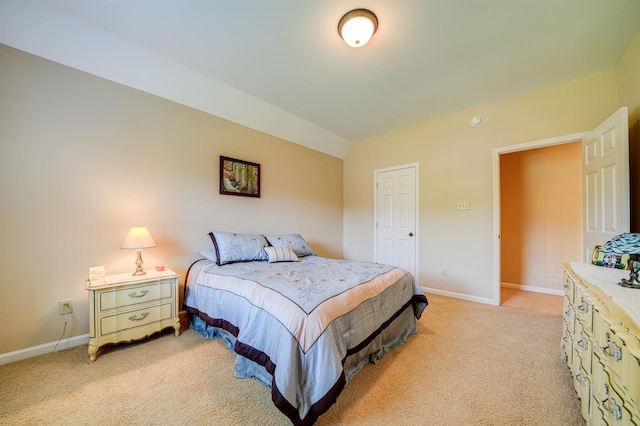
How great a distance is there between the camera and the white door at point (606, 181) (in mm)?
1822

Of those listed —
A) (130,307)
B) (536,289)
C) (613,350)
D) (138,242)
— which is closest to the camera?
(613,350)

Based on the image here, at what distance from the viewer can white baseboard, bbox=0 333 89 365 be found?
1742 millimetres

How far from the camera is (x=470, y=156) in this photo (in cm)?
324

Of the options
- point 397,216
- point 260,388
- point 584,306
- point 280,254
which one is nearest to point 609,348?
point 584,306

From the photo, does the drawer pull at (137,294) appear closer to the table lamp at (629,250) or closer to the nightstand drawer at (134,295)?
the nightstand drawer at (134,295)

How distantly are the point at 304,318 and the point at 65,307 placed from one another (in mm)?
2180

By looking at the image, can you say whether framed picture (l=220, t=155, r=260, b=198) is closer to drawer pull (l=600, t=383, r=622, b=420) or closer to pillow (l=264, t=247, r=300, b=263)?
pillow (l=264, t=247, r=300, b=263)

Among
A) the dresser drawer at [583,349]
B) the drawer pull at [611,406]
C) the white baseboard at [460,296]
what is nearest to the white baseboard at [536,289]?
the white baseboard at [460,296]

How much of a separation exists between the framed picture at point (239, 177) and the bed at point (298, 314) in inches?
26.7

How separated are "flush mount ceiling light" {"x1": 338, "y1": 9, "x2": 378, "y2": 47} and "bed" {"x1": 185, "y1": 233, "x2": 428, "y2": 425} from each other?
6.36ft

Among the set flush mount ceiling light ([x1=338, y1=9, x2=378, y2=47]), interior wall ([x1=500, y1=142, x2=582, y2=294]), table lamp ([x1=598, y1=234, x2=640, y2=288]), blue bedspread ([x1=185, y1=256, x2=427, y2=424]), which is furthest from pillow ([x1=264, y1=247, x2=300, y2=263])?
interior wall ([x1=500, y1=142, x2=582, y2=294])

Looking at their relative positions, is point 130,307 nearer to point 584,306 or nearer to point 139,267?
point 139,267

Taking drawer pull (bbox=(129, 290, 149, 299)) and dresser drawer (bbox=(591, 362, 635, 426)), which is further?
drawer pull (bbox=(129, 290, 149, 299))

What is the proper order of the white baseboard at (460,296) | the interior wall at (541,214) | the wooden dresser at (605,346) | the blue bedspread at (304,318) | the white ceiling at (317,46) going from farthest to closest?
the interior wall at (541,214) < the white baseboard at (460,296) < the white ceiling at (317,46) < the blue bedspread at (304,318) < the wooden dresser at (605,346)
